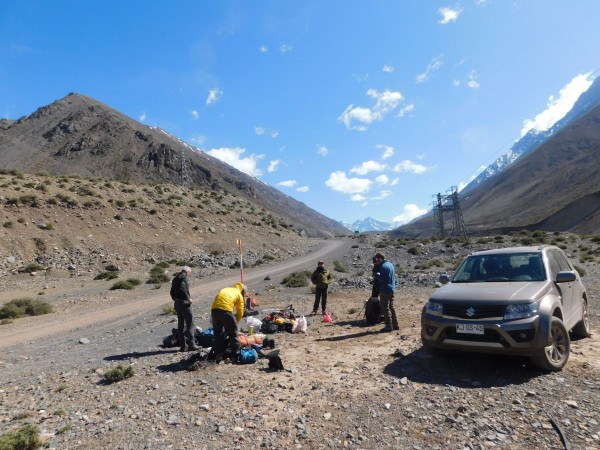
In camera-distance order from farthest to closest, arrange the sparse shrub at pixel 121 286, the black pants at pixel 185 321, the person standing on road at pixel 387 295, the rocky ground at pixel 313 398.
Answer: the sparse shrub at pixel 121 286
the person standing on road at pixel 387 295
the black pants at pixel 185 321
the rocky ground at pixel 313 398

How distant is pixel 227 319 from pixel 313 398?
2.90m

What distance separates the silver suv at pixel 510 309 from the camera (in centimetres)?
618

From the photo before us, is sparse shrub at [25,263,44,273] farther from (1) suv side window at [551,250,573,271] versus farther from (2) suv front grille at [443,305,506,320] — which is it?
(1) suv side window at [551,250,573,271]

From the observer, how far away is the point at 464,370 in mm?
6879

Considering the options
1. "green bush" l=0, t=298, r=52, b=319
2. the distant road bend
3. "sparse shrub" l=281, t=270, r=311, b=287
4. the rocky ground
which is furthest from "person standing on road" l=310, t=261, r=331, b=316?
"green bush" l=0, t=298, r=52, b=319

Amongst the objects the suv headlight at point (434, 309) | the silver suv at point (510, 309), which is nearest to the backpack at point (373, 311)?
the silver suv at point (510, 309)

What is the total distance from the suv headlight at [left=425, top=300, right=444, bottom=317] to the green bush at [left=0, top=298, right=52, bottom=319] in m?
17.9

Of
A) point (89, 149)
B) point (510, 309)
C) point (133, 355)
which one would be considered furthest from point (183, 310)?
point (89, 149)

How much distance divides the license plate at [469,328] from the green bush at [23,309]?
1847 cm

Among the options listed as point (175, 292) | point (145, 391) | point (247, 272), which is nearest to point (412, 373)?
point (145, 391)

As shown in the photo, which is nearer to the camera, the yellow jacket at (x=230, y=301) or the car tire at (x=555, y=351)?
the car tire at (x=555, y=351)

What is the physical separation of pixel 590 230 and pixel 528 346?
82685 millimetres

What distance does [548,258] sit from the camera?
7.70m

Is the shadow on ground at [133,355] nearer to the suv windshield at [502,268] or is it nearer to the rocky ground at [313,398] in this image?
the rocky ground at [313,398]
